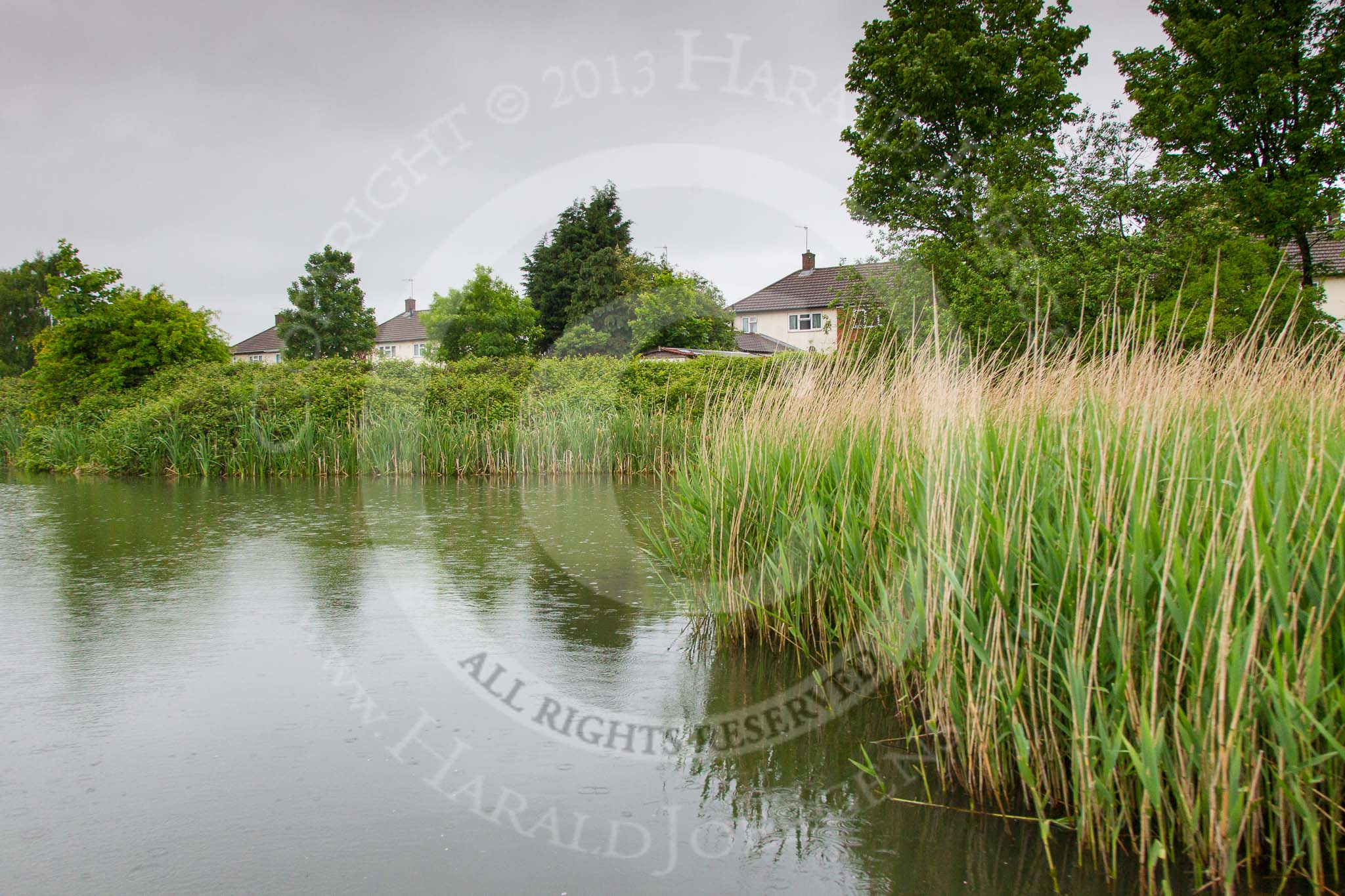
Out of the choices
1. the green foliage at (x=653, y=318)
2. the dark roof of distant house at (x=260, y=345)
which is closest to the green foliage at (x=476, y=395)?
the green foliage at (x=653, y=318)

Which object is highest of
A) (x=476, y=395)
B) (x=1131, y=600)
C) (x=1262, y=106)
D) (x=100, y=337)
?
(x=1262, y=106)

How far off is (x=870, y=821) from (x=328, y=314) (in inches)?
1845

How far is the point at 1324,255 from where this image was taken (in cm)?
2606

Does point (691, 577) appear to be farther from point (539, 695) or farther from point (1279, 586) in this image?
point (1279, 586)

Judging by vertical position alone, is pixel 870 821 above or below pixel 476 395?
below

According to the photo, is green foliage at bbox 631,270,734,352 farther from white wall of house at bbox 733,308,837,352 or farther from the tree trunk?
the tree trunk

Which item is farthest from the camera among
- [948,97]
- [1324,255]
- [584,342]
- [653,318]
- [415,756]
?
[584,342]

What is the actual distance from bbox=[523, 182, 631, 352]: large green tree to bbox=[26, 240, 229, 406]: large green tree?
22.3 metres

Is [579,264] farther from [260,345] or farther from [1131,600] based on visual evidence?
[1131,600]

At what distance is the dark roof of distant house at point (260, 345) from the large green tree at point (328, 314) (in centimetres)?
1568

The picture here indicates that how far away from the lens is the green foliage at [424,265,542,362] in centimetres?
3550

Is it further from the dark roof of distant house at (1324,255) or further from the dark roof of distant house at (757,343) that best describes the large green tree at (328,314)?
the dark roof of distant house at (1324,255)

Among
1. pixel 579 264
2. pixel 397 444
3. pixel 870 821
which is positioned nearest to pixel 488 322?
pixel 579 264

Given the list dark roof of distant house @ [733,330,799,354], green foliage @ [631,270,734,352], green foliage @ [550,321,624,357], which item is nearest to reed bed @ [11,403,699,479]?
green foliage @ [631,270,734,352]
